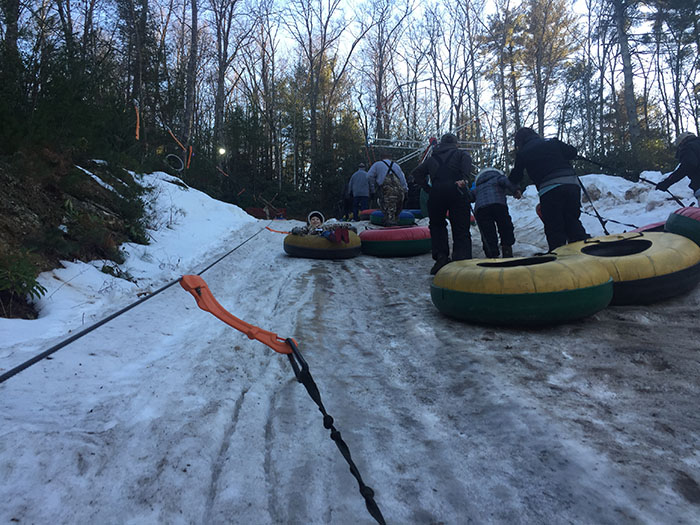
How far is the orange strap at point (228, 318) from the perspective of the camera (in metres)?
2.02

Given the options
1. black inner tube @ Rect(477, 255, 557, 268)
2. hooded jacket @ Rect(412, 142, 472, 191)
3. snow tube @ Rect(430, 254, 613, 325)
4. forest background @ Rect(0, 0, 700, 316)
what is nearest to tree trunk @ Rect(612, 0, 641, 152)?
forest background @ Rect(0, 0, 700, 316)

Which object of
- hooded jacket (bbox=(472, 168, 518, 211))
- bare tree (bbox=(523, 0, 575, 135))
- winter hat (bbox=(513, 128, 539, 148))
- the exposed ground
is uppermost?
bare tree (bbox=(523, 0, 575, 135))

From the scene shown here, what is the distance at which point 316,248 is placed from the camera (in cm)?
590

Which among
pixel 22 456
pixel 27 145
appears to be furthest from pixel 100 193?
pixel 22 456

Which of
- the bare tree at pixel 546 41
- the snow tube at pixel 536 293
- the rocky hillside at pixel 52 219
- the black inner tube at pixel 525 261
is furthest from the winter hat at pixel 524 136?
the bare tree at pixel 546 41

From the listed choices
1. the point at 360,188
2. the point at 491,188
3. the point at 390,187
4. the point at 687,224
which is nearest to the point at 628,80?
the point at 360,188

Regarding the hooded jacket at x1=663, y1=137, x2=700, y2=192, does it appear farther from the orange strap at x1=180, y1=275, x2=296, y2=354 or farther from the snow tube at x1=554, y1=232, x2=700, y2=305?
the orange strap at x1=180, y1=275, x2=296, y2=354

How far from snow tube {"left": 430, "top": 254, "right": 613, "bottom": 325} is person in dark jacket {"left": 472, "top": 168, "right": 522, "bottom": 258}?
7.33 feet

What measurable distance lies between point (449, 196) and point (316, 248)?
227cm

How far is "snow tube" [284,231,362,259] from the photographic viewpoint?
232 inches

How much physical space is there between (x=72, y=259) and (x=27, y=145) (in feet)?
4.38

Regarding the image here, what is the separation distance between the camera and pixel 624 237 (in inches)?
140

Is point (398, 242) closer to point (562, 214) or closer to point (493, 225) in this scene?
point (493, 225)

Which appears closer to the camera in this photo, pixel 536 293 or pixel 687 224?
pixel 536 293
